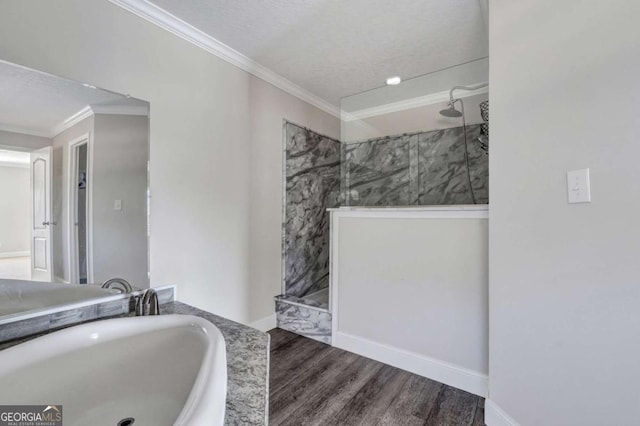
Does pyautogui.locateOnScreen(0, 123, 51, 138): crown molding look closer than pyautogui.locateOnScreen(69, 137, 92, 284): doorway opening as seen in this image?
Yes

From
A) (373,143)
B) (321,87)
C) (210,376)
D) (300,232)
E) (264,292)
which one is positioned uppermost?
(321,87)

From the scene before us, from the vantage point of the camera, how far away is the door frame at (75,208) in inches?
55.7

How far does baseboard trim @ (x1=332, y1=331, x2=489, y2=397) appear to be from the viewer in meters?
1.77

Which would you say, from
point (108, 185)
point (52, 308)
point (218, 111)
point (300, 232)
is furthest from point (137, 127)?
point (300, 232)

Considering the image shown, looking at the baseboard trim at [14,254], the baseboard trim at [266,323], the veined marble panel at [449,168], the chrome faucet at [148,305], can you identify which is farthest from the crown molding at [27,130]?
the veined marble panel at [449,168]

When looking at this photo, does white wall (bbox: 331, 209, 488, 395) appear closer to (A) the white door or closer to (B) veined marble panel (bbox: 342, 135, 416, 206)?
(B) veined marble panel (bbox: 342, 135, 416, 206)

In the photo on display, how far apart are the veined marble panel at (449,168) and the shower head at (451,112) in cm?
11
